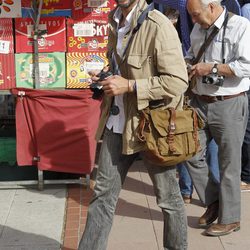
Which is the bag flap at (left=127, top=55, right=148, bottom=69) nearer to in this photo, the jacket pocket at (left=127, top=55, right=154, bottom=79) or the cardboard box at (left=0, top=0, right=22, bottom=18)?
the jacket pocket at (left=127, top=55, right=154, bottom=79)

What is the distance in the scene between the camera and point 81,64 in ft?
15.9

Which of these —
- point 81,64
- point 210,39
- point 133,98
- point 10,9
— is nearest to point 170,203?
point 133,98

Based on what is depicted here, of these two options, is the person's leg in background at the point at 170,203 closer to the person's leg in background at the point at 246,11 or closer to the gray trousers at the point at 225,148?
the gray trousers at the point at 225,148


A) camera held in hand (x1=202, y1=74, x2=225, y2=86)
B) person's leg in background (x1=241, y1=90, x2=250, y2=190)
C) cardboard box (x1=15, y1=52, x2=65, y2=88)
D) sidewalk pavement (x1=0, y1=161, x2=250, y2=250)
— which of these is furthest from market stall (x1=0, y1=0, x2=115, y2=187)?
person's leg in background (x1=241, y1=90, x2=250, y2=190)

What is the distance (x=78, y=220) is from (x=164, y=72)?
1.88m

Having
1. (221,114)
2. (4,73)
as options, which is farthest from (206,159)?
(4,73)

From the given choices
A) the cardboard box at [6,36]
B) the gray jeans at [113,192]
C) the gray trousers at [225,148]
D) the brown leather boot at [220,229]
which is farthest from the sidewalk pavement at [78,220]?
the cardboard box at [6,36]

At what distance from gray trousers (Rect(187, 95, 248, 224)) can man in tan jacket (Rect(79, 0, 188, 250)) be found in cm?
80

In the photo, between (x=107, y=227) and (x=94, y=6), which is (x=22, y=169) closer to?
(x=94, y=6)

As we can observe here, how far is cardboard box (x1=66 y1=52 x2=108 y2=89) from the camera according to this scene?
4.82 meters

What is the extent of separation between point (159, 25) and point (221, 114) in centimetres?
117

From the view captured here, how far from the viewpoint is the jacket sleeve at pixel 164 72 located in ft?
9.46

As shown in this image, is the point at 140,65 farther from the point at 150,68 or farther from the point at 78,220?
the point at 78,220

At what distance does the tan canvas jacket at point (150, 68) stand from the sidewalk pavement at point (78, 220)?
123 centimetres
